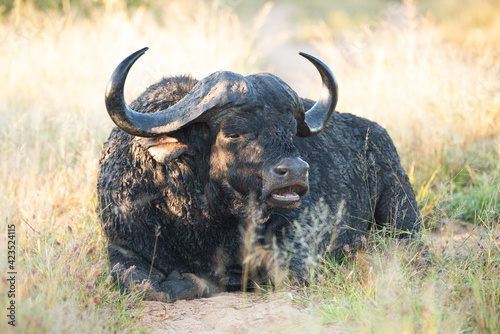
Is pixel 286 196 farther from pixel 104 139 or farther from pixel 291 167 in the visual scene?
pixel 104 139

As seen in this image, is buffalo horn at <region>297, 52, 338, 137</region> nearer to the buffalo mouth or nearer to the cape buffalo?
the cape buffalo

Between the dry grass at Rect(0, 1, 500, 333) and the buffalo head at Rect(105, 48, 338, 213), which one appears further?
the buffalo head at Rect(105, 48, 338, 213)

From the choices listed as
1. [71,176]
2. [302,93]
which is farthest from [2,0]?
[71,176]

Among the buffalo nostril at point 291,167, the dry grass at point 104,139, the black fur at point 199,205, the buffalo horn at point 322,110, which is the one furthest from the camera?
the buffalo horn at point 322,110

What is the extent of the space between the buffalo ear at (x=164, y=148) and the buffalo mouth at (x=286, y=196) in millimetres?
757

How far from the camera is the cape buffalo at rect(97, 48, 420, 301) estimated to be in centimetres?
388

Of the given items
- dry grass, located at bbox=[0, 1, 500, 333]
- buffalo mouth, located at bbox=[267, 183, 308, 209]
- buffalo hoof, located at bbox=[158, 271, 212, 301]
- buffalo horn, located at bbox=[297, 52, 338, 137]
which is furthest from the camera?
buffalo horn, located at bbox=[297, 52, 338, 137]

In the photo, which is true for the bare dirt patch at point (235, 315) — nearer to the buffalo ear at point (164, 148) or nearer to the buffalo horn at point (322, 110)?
the buffalo ear at point (164, 148)

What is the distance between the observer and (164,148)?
400cm

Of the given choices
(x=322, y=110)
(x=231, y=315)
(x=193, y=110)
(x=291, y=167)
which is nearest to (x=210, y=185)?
(x=193, y=110)

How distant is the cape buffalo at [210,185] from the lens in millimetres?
3877

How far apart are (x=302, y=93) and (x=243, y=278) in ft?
24.9

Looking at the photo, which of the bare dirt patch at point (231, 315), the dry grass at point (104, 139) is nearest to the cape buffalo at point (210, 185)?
the bare dirt patch at point (231, 315)

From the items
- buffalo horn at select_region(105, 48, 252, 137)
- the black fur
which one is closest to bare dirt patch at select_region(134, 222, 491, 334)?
the black fur
